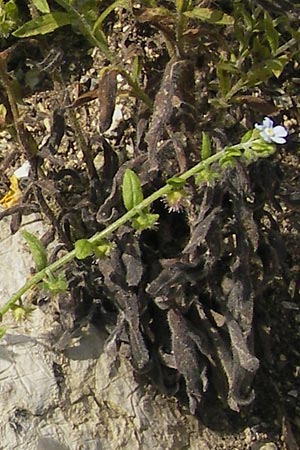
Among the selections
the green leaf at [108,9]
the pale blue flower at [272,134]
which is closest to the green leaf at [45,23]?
the green leaf at [108,9]

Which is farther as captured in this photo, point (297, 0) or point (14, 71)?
point (14, 71)

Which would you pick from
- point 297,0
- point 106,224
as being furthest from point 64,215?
point 297,0

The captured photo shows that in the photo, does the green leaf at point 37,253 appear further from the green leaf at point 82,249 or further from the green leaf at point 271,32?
the green leaf at point 271,32

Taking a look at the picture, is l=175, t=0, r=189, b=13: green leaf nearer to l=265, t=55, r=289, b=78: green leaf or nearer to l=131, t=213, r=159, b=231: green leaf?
l=265, t=55, r=289, b=78: green leaf

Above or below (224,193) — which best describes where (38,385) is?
below

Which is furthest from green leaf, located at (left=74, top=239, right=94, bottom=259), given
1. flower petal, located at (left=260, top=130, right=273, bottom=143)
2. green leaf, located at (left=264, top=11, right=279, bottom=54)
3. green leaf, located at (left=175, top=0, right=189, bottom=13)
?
green leaf, located at (left=264, top=11, right=279, bottom=54)

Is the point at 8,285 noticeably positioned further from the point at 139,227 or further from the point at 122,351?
the point at 139,227

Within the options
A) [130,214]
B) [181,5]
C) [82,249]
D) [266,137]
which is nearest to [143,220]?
[130,214]
